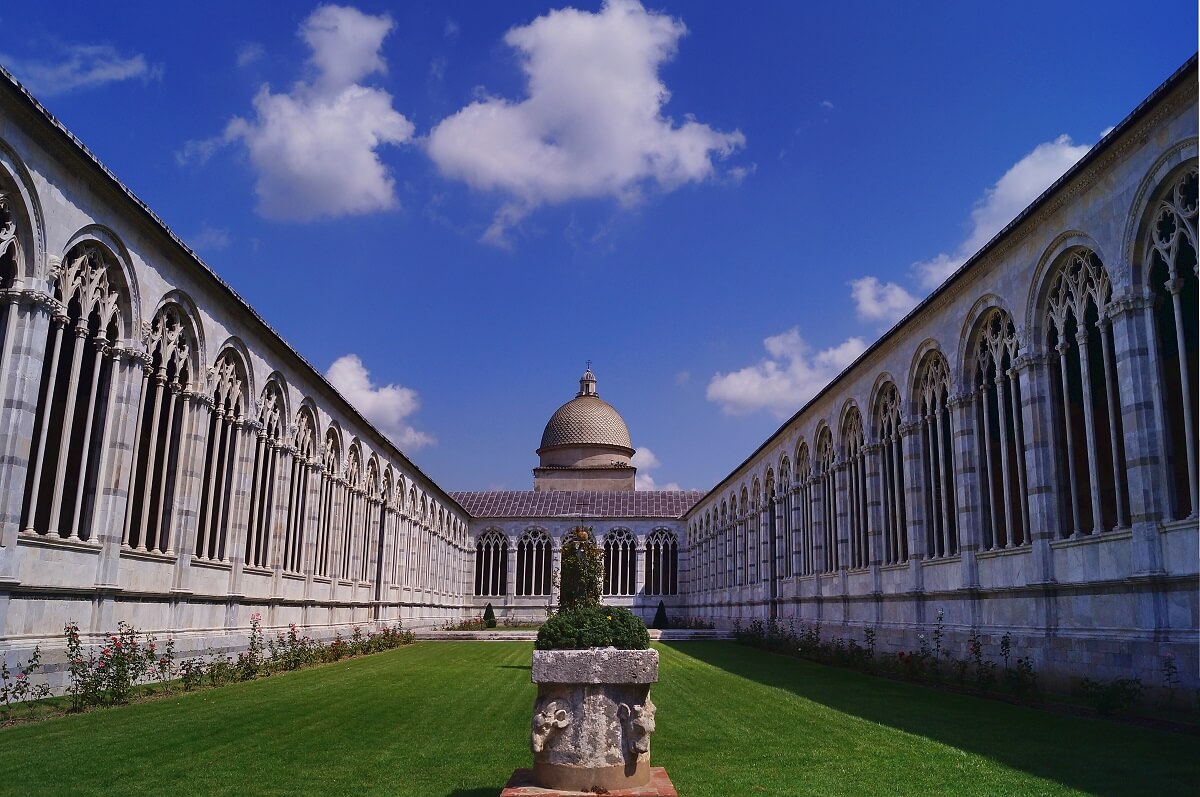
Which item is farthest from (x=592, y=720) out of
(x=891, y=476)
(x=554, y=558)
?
(x=554, y=558)

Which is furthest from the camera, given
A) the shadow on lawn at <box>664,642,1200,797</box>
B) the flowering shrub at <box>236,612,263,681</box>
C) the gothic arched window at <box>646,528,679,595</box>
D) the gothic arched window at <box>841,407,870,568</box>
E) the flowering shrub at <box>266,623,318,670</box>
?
the gothic arched window at <box>646,528,679,595</box>

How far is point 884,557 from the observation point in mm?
28797

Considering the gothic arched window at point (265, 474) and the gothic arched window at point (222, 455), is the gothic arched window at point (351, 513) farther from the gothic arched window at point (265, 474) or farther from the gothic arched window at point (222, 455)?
the gothic arched window at point (222, 455)

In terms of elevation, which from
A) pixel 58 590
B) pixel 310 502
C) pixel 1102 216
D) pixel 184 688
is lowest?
pixel 184 688

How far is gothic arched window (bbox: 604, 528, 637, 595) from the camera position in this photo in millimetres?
65812

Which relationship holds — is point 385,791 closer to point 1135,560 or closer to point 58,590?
point 58,590

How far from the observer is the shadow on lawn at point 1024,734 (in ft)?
34.4

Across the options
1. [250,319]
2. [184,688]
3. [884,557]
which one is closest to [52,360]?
[184,688]

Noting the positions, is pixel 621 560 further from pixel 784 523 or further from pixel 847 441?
pixel 847 441

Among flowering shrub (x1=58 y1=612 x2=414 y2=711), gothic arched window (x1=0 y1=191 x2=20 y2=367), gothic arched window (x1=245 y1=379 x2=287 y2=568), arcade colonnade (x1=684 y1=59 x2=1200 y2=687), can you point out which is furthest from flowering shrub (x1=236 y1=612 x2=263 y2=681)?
arcade colonnade (x1=684 y1=59 x2=1200 y2=687)

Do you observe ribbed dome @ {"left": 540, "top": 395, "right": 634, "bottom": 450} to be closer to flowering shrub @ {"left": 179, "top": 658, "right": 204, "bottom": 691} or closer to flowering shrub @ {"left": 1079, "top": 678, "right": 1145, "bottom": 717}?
flowering shrub @ {"left": 179, "top": 658, "right": 204, "bottom": 691}

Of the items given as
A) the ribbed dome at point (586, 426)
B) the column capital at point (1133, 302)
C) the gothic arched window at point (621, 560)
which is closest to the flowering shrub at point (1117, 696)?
the column capital at point (1133, 302)

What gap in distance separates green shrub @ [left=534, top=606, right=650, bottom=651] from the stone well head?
0.27 metres

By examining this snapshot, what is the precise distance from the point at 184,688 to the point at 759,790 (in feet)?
46.6
